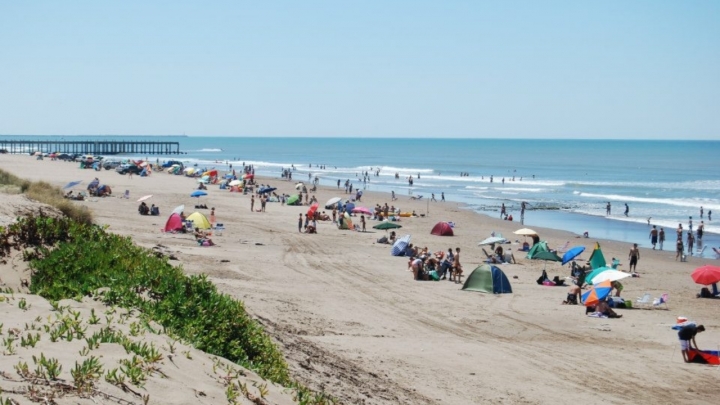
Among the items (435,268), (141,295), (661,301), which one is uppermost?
(141,295)

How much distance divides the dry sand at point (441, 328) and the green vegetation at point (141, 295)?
142 centimetres

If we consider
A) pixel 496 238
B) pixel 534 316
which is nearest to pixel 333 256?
pixel 496 238

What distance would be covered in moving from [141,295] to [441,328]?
9106mm

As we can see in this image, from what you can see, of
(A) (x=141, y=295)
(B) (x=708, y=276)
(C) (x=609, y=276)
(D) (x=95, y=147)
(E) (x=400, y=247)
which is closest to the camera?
(A) (x=141, y=295)

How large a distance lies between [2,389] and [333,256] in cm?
2173

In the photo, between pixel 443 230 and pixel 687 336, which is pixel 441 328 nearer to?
pixel 687 336

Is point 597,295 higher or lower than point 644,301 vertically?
higher

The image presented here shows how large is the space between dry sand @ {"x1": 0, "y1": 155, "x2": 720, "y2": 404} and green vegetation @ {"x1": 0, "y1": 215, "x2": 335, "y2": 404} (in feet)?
4.66

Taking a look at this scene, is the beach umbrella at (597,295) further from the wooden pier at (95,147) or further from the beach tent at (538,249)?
the wooden pier at (95,147)

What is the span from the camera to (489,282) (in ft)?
69.1

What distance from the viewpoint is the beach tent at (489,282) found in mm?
21031

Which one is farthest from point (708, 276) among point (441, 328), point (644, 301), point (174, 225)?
point (174, 225)

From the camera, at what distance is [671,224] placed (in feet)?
Answer: 142

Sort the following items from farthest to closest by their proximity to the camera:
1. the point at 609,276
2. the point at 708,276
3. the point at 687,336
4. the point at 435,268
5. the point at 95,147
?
1. the point at 95,147
2. the point at 435,268
3. the point at 708,276
4. the point at 609,276
5. the point at 687,336
